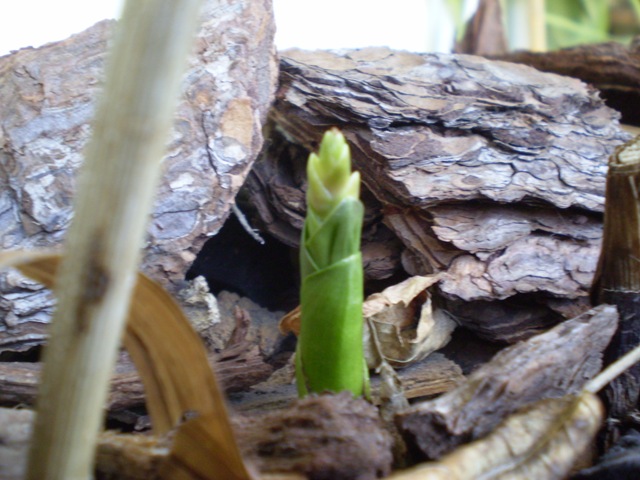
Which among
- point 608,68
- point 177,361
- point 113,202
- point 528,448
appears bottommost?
point 528,448

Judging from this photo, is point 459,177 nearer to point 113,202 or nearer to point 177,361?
point 177,361

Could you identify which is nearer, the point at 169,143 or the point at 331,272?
the point at 331,272

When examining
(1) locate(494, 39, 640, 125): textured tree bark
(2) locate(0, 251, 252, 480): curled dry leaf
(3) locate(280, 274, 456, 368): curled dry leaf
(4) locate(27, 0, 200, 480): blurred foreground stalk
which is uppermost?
(1) locate(494, 39, 640, 125): textured tree bark

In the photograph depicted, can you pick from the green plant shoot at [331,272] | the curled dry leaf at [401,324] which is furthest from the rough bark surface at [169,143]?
the green plant shoot at [331,272]

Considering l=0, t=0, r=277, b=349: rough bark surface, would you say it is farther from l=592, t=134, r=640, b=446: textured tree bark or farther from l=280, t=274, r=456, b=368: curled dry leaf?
l=592, t=134, r=640, b=446: textured tree bark

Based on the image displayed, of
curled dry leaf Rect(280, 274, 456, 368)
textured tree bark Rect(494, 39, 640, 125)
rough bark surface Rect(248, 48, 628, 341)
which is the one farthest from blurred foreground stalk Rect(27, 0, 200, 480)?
textured tree bark Rect(494, 39, 640, 125)

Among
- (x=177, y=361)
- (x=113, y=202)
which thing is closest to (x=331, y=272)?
(x=177, y=361)

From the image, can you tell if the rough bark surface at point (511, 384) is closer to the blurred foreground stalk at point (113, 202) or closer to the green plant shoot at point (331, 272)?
the green plant shoot at point (331, 272)
